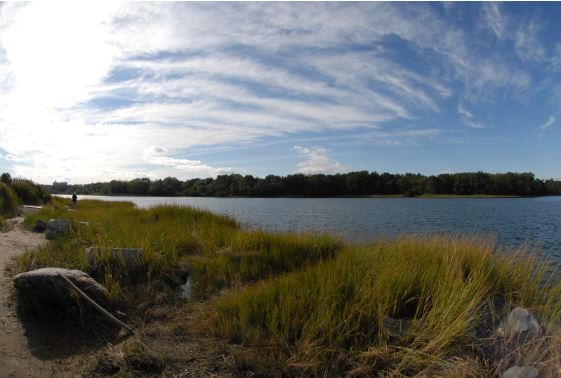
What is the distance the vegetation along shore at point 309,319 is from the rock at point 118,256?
1.0 inches

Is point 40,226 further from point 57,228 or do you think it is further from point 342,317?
point 342,317

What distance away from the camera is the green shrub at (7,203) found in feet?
57.5

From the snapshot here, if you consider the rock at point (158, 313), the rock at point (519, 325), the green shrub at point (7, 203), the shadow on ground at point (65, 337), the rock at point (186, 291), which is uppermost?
the green shrub at point (7, 203)

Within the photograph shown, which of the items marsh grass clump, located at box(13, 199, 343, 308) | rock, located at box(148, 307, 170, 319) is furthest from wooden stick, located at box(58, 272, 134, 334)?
marsh grass clump, located at box(13, 199, 343, 308)

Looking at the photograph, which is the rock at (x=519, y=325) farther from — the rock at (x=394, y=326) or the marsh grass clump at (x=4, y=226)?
the marsh grass clump at (x=4, y=226)

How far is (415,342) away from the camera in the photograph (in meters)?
4.16

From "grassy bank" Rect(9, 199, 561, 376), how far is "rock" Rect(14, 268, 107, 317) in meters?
0.69

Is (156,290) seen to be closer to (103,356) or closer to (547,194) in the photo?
(103,356)

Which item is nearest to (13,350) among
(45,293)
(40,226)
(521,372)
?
(45,293)

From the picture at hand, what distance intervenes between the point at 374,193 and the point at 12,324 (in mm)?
119264

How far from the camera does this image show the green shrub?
1752 cm

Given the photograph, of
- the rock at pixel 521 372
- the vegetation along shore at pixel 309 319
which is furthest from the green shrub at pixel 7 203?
the rock at pixel 521 372

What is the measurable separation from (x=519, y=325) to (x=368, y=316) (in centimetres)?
172

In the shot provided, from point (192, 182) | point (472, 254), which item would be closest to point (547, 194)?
point (192, 182)
